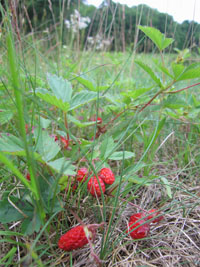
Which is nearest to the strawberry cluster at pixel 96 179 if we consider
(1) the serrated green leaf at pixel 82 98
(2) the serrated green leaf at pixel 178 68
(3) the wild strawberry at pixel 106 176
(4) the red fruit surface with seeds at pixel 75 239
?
(3) the wild strawberry at pixel 106 176

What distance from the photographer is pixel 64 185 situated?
0.67 metres

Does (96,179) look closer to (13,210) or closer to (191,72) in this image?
(13,210)

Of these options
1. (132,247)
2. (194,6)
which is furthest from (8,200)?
(194,6)

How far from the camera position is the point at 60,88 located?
756 mm

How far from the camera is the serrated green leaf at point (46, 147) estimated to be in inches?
21.3

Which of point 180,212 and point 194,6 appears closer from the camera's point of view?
point 180,212

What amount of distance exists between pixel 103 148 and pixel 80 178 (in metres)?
0.13

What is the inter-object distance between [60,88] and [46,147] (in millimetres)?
275

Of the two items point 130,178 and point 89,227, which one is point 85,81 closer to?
point 130,178

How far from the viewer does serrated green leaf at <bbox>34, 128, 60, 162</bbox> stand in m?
0.54

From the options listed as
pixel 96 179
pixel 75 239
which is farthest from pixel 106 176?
pixel 75 239

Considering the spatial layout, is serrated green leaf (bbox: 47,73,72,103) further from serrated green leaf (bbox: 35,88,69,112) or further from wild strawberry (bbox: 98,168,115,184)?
wild strawberry (bbox: 98,168,115,184)

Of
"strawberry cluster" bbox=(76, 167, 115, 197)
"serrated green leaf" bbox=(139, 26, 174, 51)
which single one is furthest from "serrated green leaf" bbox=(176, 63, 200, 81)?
"strawberry cluster" bbox=(76, 167, 115, 197)

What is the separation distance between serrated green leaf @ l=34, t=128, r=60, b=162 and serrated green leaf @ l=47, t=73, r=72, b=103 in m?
0.19
